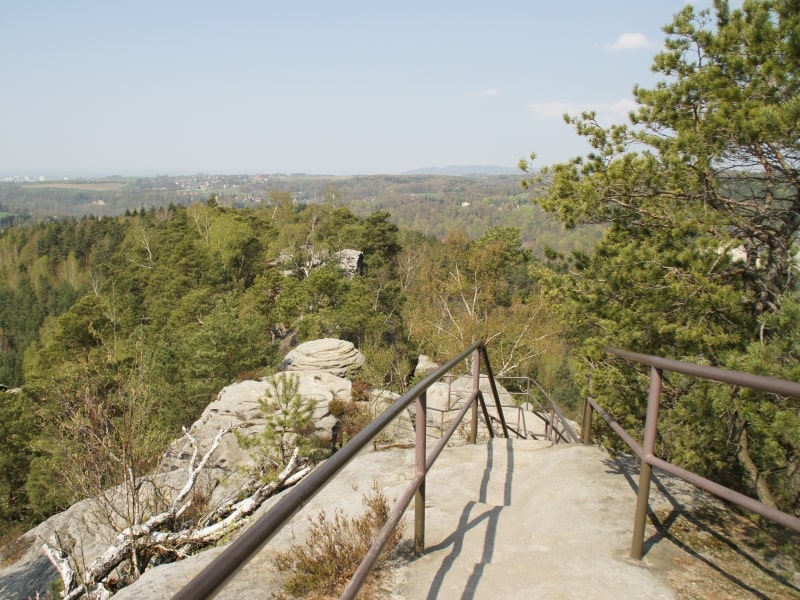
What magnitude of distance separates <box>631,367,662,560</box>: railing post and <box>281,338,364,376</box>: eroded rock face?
2600 cm

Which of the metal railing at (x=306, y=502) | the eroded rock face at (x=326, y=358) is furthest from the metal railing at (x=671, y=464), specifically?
the eroded rock face at (x=326, y=358)

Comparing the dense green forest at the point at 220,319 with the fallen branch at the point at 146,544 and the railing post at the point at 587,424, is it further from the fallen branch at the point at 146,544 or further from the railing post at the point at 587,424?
the railing post at the point at 587,424

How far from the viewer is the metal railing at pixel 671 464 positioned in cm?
195

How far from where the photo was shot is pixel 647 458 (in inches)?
114

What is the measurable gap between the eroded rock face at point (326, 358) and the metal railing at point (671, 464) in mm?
25797

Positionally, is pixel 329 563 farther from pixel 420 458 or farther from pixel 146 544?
pixel 146 544

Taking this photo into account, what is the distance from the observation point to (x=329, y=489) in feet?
16.1

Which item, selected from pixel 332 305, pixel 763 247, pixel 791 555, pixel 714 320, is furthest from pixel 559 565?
pixel 332 305

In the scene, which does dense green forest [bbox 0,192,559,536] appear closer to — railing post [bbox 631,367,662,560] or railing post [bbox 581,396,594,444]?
railing post [bbox 581,396,594,444]

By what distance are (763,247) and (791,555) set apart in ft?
20.5

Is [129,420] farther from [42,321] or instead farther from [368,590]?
[42,321]

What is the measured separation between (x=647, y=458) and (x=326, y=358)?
26963 mm

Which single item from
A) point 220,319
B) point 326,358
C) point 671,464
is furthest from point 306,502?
point 220,319

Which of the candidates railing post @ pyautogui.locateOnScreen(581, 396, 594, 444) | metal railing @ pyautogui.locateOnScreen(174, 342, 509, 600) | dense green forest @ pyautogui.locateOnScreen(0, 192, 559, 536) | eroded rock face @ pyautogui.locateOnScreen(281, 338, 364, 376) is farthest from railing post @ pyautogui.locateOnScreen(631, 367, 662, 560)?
eroded rock face @ pyautogui.locateOnScreen(281, 338, 364, 376)
